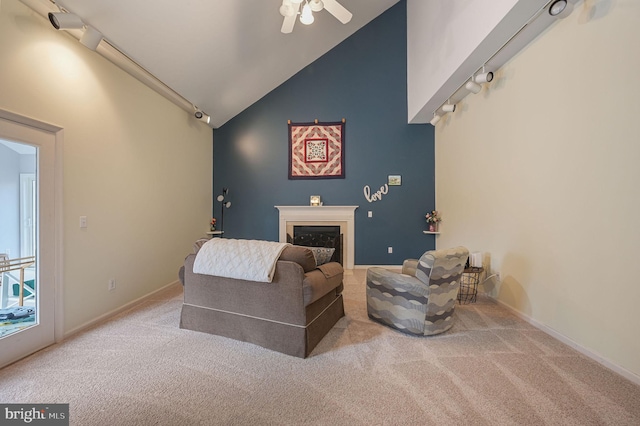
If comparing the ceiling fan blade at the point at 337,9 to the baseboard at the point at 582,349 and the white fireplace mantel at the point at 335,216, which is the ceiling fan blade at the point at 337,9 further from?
the baseboard at the point at 582,349

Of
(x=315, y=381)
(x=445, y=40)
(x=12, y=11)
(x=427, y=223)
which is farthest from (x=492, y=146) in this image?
(x=12, y=11)

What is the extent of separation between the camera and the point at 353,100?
16.3ft

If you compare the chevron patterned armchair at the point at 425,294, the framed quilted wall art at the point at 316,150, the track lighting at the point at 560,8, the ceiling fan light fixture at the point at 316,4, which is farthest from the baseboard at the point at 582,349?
the ceiling fan light fixture at the point at 316,4

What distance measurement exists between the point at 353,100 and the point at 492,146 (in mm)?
2757

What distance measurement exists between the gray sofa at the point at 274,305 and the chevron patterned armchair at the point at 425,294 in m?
0.55

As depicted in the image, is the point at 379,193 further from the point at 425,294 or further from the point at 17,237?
the point at 17,237

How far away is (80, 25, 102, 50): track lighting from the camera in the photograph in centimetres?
226

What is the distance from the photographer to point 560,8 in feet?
6.30

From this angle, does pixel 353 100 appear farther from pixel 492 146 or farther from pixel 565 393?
pixel 565 393

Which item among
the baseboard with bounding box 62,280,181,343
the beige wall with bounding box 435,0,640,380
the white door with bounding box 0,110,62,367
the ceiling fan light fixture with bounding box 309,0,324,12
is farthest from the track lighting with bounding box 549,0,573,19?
the baseboard with bounding box 62,280,181,343

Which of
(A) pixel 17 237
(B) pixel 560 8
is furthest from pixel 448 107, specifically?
(A) pixel 17 237

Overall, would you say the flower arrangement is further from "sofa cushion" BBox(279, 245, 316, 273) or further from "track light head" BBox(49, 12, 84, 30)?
"track light head" BBox(49, 12, 84, 30)

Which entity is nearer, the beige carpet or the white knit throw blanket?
the beige carpet

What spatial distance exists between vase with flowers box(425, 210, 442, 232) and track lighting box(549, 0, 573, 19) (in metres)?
3.17
